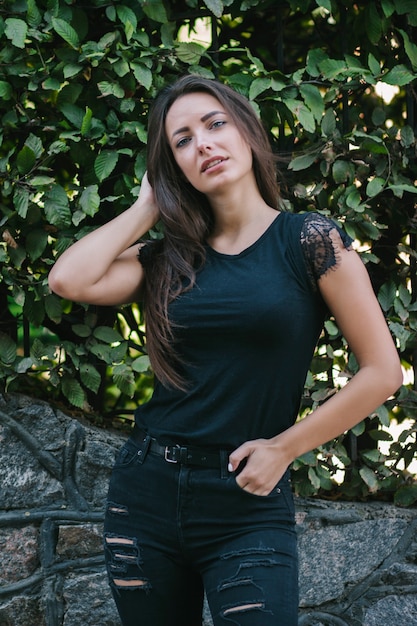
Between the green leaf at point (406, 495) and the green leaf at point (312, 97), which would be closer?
the green leaf at point (312, 97)

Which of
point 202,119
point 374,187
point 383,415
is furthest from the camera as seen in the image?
point 383,415

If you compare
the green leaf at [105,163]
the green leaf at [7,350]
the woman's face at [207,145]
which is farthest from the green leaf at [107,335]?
the woman's face at [207,145]

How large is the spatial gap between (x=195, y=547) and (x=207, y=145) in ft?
3.14

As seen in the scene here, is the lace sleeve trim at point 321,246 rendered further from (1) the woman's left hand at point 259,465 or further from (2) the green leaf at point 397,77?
(2) the green leaf at point 397,77

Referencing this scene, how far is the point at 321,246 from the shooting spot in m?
1.81

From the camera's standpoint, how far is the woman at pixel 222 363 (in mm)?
1800

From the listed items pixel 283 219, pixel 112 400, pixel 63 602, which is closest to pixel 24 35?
pixel 283 219

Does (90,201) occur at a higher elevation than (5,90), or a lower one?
lower

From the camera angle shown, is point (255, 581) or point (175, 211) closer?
point (255, 581)

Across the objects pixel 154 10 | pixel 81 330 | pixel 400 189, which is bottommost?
pixel 81 330

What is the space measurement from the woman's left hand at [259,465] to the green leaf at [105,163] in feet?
3.72

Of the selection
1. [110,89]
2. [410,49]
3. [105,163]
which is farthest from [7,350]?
[410,49]

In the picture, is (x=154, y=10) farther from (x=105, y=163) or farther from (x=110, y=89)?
(x=105, y=163)

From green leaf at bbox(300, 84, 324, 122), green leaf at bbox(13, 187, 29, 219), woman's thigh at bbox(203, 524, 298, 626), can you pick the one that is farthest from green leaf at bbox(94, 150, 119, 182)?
woman's thigh at bbox(203, 524, 298, 626)
